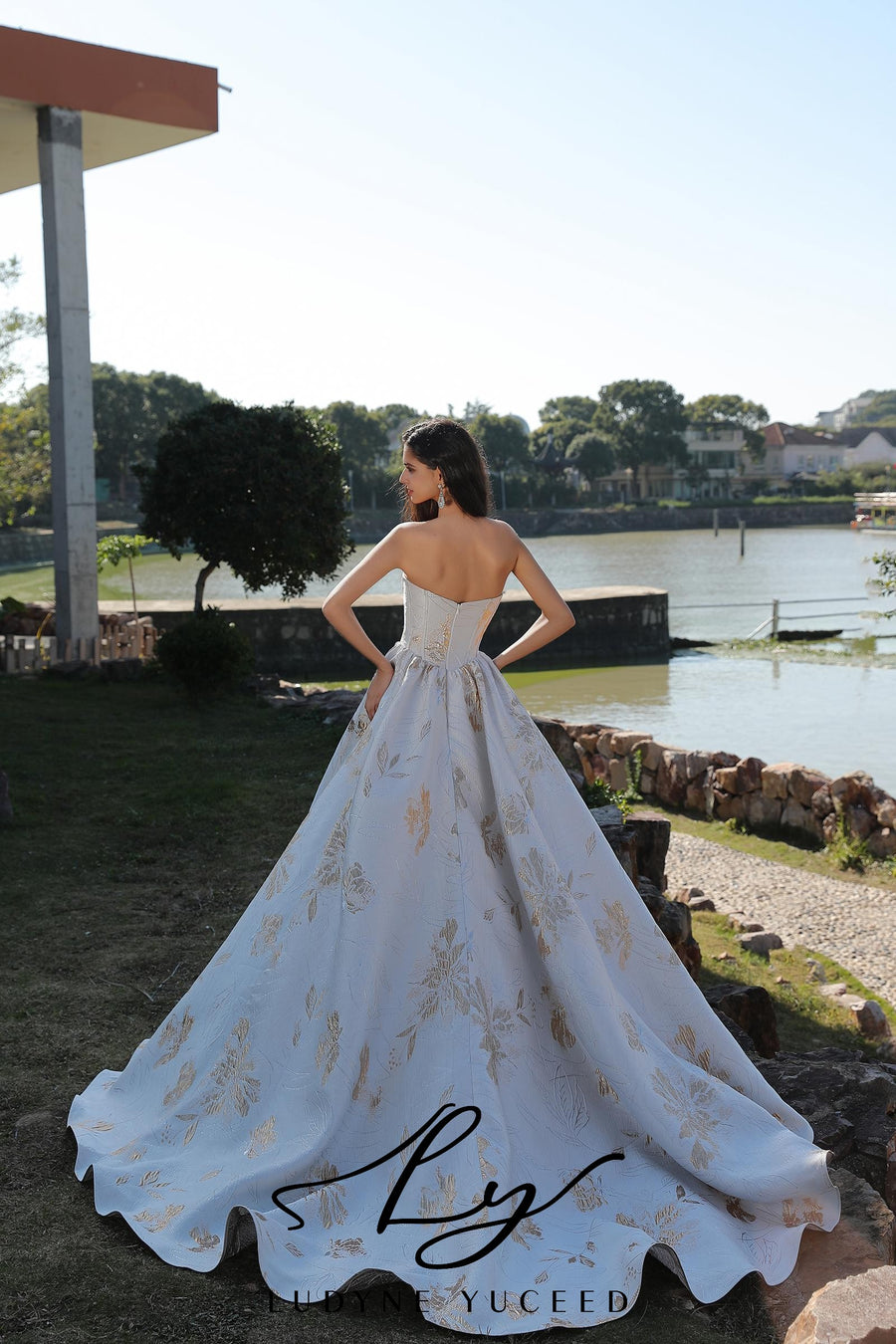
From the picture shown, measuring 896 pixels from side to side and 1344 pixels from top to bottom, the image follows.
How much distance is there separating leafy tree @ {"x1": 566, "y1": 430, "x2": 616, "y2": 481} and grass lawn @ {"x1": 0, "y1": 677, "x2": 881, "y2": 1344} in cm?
6900

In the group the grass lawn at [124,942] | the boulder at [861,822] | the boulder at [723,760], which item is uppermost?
the grass lawn at [124,942]

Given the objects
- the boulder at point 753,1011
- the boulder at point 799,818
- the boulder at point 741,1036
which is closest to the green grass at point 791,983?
the boulder at point 753,1011

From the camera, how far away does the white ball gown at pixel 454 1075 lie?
7.91 feet

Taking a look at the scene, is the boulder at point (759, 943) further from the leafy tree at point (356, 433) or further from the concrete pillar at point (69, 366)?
the leafy tree at point (356, 433)

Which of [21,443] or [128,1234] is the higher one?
[21,443]

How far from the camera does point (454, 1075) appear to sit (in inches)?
101

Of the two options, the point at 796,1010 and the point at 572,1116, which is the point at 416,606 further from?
the point at 796,1010

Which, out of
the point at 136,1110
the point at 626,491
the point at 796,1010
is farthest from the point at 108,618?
the point at 626,491

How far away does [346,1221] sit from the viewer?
2.46m

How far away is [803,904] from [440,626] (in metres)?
5.12

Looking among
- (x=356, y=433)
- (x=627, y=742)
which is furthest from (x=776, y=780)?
(x=356, y=433)

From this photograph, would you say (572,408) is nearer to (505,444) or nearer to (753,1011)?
(505,444)

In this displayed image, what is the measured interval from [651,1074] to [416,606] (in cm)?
122

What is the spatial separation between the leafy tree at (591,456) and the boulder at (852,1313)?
250 ft
